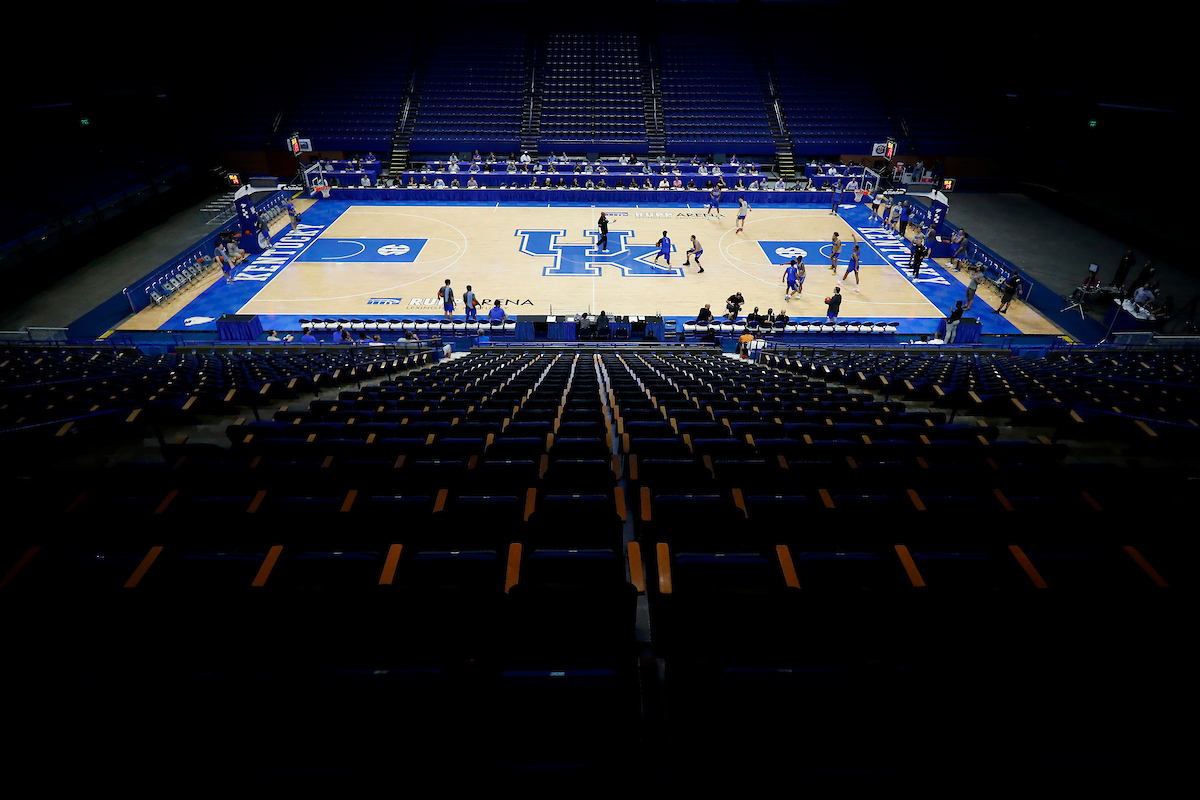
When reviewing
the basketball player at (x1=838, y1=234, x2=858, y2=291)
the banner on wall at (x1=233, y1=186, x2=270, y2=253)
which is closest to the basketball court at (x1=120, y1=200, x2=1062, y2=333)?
the basketball player at (x1=838, y1=234, x2=858, y2=291)

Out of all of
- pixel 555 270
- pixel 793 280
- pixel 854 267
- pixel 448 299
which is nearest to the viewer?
pixel 448 299

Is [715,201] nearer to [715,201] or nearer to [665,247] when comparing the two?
[715,201]

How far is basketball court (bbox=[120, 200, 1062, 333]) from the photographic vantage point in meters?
20.0

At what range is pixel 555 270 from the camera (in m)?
22.7

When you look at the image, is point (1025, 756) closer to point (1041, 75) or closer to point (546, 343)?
point (546, 343)

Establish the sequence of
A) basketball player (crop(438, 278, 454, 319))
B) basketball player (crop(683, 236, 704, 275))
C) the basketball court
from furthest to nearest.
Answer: basketball player (crop(683, 236, 704, 275)) < the basketball court < basketball player (crop(438, 278, 454, 319))

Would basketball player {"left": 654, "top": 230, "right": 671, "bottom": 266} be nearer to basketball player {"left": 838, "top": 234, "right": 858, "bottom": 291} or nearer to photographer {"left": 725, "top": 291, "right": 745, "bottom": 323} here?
photographer {"left": 725, "top": 291, "right": 745, "bottom": 323}

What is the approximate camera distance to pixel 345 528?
4.04m

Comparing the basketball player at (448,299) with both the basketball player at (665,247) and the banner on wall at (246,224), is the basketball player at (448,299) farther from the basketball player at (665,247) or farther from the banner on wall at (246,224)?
the banner on wall at (246,224)

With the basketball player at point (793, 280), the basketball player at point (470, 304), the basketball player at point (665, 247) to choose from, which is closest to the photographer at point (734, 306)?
the basketball player at point (793, 280)

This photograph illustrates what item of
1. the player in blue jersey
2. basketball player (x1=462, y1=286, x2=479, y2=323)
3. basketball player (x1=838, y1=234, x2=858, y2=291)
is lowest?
basketball player (x1=462, y1=286, x2=479, y2=323)

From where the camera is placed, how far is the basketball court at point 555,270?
2002cm

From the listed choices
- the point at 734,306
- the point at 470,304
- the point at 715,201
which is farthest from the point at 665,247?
the point at 715,201

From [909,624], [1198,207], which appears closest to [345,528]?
[909,624]
